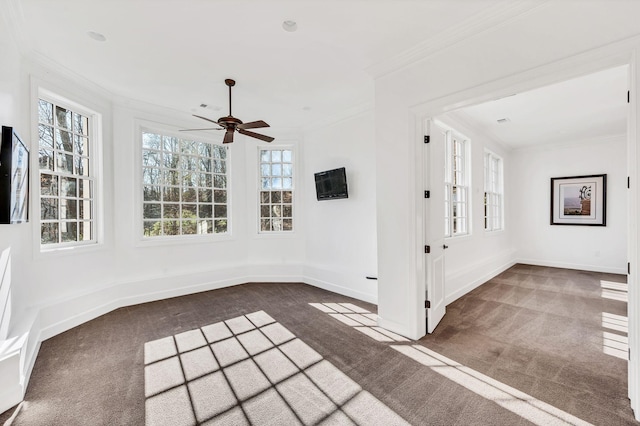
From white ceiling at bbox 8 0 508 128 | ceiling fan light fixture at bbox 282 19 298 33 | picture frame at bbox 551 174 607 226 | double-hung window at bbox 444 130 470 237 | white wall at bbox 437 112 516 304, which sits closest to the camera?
white ceiling at bbox 8 0 508 128

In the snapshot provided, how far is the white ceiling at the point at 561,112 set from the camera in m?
3.65

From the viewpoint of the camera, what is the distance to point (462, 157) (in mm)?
5109

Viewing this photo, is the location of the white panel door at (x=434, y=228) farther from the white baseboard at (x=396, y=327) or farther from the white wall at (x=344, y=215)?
the white wall at (x=344, y=215)

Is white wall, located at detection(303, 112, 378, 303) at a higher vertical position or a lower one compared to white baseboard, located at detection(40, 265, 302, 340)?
higher

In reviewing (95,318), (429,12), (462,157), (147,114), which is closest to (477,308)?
(462,157)

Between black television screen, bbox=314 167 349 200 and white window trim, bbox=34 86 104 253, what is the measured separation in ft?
10.7

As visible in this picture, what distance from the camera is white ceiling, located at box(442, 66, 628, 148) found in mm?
3650

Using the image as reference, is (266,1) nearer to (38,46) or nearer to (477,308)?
(38,46)

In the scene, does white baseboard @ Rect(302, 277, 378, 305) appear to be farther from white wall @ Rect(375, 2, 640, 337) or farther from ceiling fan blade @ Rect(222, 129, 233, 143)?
ceiling fan blade @ Rect(222, 129, 233, 143)

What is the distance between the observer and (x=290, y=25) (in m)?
2.52

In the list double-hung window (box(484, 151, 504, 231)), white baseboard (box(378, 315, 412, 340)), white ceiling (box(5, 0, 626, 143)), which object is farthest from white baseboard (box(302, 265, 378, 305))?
double-hung window (box(484, 151, 504, 231))

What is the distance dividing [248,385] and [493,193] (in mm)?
6392

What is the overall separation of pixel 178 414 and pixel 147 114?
168 inches

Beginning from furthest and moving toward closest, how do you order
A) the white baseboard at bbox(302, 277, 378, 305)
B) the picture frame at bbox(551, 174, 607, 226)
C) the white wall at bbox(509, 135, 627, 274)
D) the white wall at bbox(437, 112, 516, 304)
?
the picture frame at bbox(551, 174, 607, 226) → the white wall at bbox(509, 135, 627, 274) → the white wall at bbox(437, 112, 516, 304) → the white baseboard at bbox(302, 277, 378, 305)
